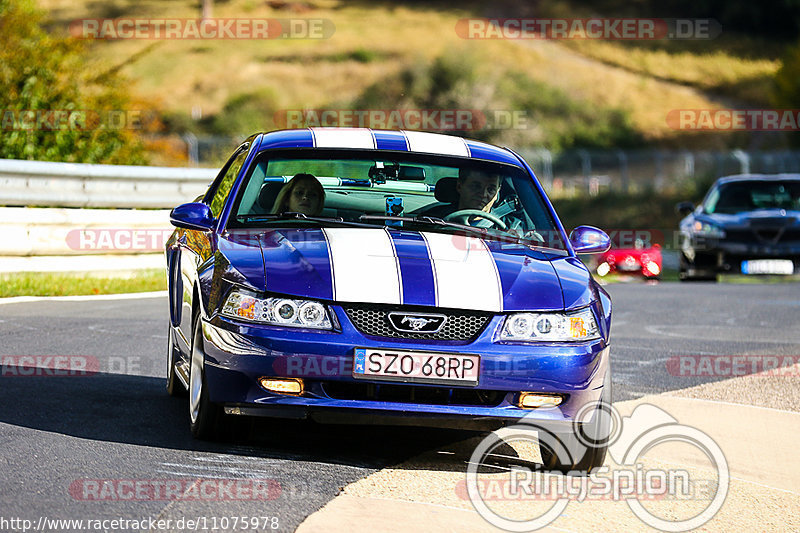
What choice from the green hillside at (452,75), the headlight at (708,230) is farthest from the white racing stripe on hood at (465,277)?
the green hillside at (452,75)

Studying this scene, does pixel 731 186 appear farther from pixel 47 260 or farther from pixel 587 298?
pixel 587 298

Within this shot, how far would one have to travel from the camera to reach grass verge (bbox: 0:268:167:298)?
1320 centimetres

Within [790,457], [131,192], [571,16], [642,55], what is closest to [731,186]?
[131,192]

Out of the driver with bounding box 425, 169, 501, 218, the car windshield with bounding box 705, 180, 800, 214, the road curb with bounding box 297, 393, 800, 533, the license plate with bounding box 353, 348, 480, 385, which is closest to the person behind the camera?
the road curb with bounding box 297, 393, 800, 533

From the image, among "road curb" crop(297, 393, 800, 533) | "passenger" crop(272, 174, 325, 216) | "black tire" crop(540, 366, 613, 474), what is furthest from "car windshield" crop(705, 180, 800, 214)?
"black tire" crop(540, 366, 613, 474)

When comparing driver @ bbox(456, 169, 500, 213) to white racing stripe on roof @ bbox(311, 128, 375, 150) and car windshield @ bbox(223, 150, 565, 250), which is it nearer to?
car windshield @ bbox(223, 150, 565, 250)

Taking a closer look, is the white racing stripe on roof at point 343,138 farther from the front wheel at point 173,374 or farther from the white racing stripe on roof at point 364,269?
the front wheel at point 173,374

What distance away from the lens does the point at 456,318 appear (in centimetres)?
603

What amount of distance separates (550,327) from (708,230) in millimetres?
13963

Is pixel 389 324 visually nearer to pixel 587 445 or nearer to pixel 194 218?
pixel 587 445

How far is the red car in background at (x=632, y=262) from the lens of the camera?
72.3ft

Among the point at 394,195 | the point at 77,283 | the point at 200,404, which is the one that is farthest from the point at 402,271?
the point at 77,283

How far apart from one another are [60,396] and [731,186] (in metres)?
14.8

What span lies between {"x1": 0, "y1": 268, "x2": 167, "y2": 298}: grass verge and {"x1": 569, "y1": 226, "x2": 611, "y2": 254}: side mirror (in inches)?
279
